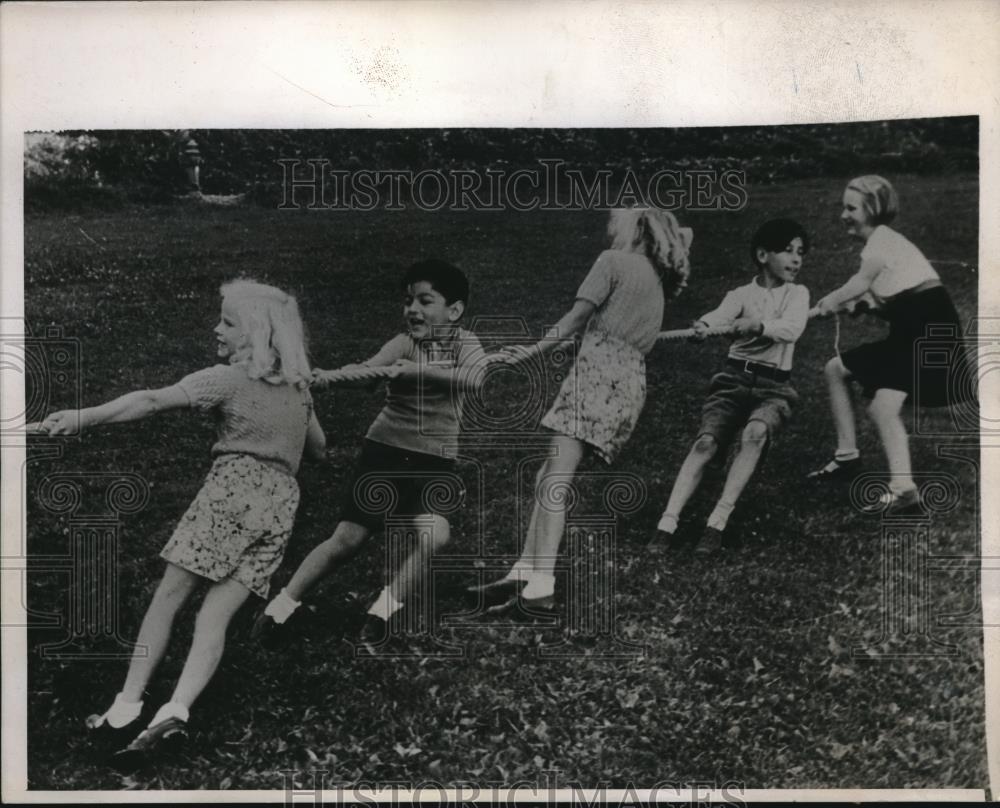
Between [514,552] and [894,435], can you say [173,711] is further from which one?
[894,435]

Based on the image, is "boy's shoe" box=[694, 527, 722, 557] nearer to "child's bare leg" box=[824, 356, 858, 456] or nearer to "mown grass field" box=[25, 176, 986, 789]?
"mown grass field" box=[25, 176, 986, 789]

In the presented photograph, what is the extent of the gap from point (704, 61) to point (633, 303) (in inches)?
38.4

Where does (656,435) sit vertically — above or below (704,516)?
above

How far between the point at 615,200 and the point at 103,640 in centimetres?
263

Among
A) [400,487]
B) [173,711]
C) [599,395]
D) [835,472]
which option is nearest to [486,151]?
[599,395]

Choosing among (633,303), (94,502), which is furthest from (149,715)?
(633,303)

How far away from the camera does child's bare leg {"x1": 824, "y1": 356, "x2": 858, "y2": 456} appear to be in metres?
3.96

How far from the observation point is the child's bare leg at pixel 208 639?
3875 millimetres

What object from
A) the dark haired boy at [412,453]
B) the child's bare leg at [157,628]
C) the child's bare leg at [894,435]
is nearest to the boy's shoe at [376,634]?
the dark haired boy at [412,453]

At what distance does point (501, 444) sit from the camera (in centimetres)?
394

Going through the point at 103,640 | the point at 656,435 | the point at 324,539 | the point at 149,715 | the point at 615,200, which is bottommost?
the point at 149,715

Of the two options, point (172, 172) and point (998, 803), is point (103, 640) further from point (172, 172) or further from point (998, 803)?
point (998, 803)

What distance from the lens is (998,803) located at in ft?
13.0

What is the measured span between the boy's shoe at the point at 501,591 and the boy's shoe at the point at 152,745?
126 centimetres
